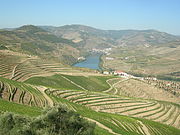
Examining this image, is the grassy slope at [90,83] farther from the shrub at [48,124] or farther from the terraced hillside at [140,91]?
the shrub at [48,124]

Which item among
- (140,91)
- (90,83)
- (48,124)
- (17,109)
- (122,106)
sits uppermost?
(48,124)

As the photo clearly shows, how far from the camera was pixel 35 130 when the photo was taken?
15.9 meters

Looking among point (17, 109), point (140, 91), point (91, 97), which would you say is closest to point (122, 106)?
point (91, 97)

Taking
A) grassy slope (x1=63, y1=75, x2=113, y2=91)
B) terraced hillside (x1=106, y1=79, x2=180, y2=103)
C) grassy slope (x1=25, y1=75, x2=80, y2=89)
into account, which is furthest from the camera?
terraced hillside (x1=106, y1=79, x2=180, y2=103)

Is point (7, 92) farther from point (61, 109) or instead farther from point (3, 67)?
point (3, 67)

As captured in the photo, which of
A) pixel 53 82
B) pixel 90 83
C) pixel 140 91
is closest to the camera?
pixel 53 82

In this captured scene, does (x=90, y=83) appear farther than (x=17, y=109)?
Yes

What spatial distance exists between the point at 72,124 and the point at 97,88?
284 feet

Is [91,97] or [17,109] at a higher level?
[17,109]

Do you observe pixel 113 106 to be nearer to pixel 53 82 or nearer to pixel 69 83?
pixel 53 82

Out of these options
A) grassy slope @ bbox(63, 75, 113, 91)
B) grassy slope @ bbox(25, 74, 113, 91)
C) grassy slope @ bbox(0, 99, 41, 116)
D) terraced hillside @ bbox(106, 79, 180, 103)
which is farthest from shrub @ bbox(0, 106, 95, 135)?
terraced hillside @ bbox(106, 79, 180, 103)

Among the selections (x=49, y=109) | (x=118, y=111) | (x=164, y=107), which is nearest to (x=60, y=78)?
(x=118, y=111)

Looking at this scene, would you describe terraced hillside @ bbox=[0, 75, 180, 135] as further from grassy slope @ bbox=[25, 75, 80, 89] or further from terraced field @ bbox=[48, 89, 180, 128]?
grassy slope @ bbox=[25, 75, 80, 89]

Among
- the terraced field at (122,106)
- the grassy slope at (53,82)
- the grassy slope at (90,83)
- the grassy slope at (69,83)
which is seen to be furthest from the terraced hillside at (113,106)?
the grassy slope at (90,83)
